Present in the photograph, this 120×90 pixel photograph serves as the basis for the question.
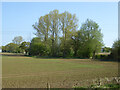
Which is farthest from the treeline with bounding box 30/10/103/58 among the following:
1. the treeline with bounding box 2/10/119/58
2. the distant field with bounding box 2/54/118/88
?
the distant field with bounding box 2/54/118/88

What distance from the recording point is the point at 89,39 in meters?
49.6

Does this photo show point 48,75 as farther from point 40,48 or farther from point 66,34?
point 40,48

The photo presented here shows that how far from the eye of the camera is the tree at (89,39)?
48.8m

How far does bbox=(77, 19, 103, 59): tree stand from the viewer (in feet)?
160

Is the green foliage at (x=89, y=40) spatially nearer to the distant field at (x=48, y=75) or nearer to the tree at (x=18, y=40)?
the distant field at (x=48, y=75)

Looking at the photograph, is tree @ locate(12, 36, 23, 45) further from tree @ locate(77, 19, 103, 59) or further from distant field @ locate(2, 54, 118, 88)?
distant field @ locate(2, 54, 118, 88)

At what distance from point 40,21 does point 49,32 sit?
5.23 m

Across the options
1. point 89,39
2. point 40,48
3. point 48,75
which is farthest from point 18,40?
point 48,75

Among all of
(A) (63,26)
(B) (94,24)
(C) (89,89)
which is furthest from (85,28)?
(C) (89,89)

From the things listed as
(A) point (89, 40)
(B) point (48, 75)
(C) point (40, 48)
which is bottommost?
(B) point (48, 75)

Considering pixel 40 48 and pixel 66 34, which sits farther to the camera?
pixel 40 48

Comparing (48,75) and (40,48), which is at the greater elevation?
(40,48)

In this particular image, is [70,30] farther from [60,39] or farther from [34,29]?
[34,29]

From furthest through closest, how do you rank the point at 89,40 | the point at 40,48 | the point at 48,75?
1. the point at 40,48
2. the point at 89,40
3. the point at 48,75
